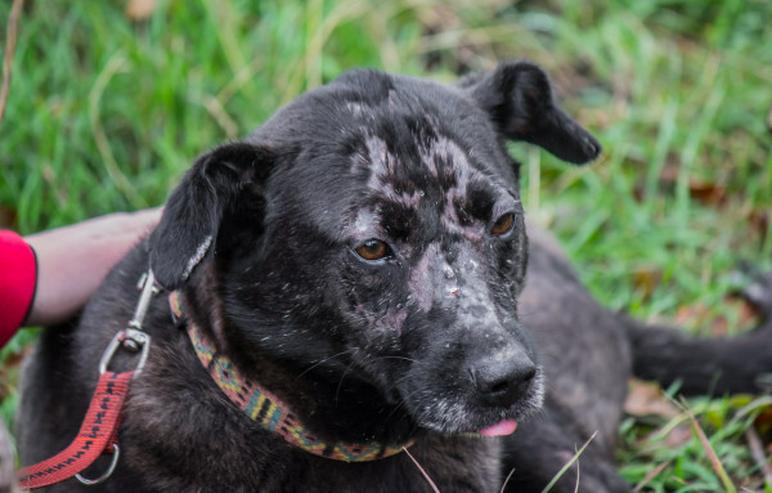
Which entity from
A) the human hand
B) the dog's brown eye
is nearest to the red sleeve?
the human hand

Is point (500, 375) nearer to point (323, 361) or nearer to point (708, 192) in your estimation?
point (323, 361)

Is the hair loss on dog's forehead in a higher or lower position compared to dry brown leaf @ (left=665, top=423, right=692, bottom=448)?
higher

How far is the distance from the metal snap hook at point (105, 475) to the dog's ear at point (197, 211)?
0.53m

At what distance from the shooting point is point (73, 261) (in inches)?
132

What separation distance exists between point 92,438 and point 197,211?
2.26 feet

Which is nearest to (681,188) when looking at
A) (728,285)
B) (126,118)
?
(728,285)

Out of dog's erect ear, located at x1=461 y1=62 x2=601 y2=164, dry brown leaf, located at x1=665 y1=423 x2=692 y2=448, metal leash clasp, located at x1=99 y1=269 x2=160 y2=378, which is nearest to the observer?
metal leash clasp, located at x1=99 y1=269 x2=160 y2=378

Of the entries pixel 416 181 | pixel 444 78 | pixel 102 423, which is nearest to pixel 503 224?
pixel 416 181

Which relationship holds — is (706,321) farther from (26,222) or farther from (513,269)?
(26,222)

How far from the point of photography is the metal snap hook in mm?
2836

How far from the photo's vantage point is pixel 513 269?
9.52ft

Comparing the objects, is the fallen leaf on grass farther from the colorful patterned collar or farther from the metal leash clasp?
the metal leash clasp

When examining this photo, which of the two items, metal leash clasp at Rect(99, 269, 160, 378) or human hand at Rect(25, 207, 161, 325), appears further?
human hand at Rect(25, 207, 161, 325)

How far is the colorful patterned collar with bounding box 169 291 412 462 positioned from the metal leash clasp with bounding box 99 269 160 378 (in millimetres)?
155
